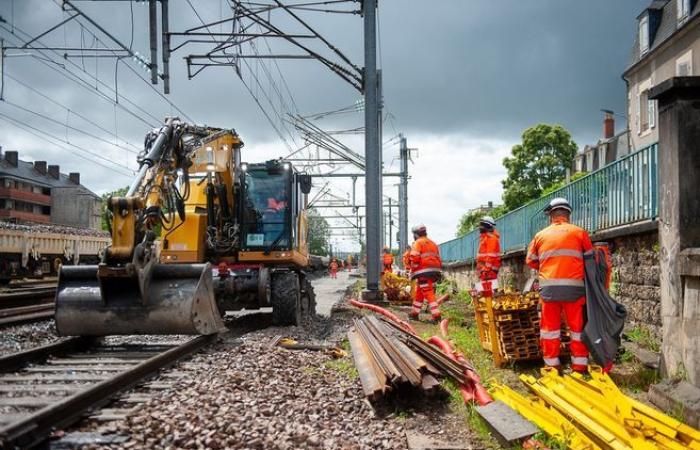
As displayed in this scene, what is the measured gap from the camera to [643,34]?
1253 inches

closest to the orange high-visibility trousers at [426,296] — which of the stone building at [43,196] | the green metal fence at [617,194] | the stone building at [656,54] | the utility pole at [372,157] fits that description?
the green metal fence at [617,194]

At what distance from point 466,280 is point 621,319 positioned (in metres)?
16.1

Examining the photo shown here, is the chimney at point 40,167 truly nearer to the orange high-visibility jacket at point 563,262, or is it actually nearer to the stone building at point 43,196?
the stone building at point 43,196

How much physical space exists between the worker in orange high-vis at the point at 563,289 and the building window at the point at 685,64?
24.5 meters

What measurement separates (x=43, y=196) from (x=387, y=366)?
77.8 meters

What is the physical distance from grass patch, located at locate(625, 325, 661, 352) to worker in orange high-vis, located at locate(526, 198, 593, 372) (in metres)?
1.46

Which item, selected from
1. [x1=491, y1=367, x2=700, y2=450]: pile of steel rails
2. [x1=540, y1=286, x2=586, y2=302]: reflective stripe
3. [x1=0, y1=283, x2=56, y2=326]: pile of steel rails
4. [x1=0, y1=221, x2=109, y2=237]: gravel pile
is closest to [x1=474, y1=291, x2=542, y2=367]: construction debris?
[x1=540, y1=286, x2=586, y2=302]: reflective stripe

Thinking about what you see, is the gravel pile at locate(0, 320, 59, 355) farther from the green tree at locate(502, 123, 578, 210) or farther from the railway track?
the green tree at locate(502, 123, 578, 210)

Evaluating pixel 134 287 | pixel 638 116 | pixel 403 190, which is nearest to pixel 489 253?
pixel 134 287

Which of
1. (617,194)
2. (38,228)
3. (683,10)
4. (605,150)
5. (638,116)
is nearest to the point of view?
(617,194)

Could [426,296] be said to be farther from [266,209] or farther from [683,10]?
[683,10]

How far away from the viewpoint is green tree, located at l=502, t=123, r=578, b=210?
4969 cm

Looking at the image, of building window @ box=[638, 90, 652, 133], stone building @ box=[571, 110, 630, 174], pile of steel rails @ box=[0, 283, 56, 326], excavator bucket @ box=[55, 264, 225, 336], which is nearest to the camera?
excavator bucket @ box=[55, 264, 225, 336]

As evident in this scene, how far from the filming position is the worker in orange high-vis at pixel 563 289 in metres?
6.25
